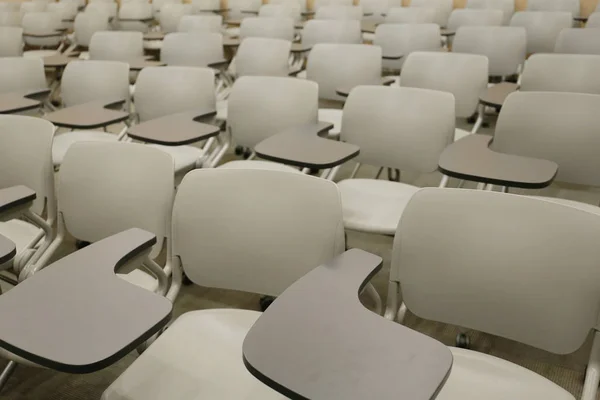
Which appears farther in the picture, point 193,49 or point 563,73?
point 193,49

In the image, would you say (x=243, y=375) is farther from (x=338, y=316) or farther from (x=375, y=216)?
(x=375, y=216)

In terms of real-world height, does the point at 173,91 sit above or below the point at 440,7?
below

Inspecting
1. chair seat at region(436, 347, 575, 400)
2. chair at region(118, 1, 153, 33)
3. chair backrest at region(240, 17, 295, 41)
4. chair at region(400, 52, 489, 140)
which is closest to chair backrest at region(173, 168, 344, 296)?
chair seat at region(436, 347, 575, 400)

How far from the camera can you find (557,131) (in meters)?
2.13

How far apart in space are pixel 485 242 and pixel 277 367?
2.04ft

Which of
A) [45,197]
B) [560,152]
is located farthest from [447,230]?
[45,197]

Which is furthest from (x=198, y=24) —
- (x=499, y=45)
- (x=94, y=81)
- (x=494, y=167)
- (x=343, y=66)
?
(x=494, y=167)

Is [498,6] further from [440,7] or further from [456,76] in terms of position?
[456,76]

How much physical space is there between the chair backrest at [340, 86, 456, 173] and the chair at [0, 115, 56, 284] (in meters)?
1.22

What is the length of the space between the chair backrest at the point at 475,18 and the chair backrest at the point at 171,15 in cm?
283

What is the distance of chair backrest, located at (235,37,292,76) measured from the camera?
368cm

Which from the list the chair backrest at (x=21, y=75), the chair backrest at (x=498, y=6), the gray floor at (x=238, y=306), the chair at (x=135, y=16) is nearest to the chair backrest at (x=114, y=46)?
the chair backrest at (x=21, y=75)

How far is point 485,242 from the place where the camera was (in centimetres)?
129

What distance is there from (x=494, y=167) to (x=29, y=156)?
65.2 inches
